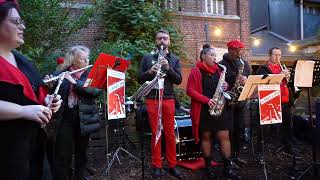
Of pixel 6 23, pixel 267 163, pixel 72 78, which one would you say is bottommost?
pixel 267 163

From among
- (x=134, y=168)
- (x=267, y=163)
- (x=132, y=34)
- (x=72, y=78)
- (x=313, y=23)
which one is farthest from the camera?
(x=313, y=23)

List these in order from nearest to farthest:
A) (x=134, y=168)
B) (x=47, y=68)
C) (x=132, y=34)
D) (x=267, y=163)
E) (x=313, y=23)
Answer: (x=134, y=168), (x=267, y=163), (x=47, y=68), (x=132, y=34), (x=313, y=23)

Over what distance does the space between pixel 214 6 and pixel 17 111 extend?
14.8 meters

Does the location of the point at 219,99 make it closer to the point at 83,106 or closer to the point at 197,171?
the point at 197,171

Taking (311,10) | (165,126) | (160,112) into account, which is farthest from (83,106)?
(311,10)

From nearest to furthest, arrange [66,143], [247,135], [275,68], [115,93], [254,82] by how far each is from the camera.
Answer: [66,143] < [115,93] < [254,82] < [275,68] < [247,135]

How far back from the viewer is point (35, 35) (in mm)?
7816

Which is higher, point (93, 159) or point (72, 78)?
point (72, 78)

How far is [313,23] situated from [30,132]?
2442 centimetres

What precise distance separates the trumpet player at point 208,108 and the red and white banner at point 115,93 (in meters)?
1.30

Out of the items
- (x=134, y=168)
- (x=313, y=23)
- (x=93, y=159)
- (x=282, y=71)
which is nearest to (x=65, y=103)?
(x=134, y=168)

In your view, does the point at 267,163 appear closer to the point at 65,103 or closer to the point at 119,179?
the point at 119,179

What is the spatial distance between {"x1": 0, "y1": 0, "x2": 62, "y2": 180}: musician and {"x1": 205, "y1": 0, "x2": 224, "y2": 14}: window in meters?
13.9

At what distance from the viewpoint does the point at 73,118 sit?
478 cm
